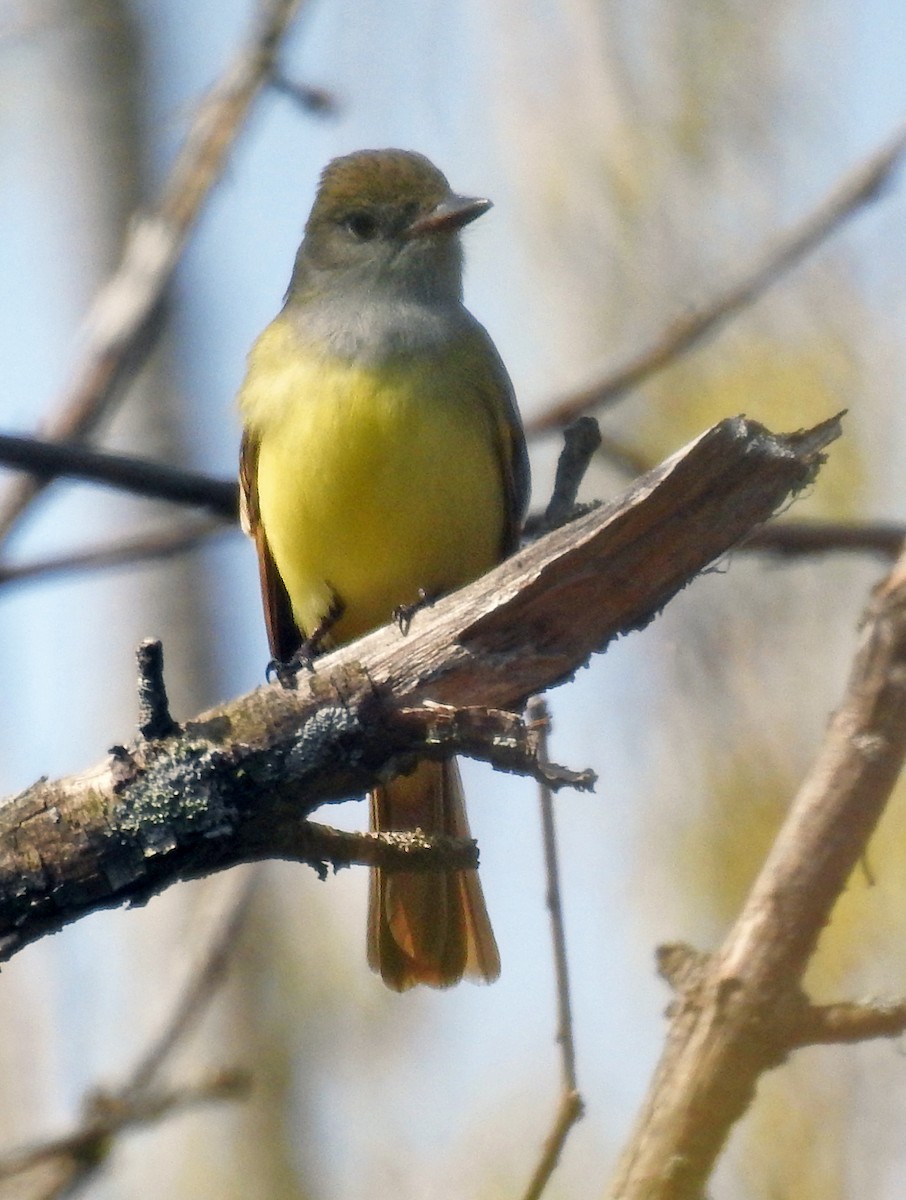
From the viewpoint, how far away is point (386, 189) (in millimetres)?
5086

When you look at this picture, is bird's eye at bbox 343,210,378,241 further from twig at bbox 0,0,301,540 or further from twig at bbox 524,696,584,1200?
twig at bbox 524,696,584,1200

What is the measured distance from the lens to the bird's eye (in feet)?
16.8

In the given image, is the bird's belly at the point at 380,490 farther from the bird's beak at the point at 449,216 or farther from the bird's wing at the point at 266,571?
the bird's beak at the point at 449,216

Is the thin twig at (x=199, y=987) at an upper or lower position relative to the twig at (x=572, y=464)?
lower

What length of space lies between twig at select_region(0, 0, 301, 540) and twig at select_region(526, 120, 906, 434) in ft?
3.80

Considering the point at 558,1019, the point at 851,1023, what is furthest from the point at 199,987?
the point at 851,1023

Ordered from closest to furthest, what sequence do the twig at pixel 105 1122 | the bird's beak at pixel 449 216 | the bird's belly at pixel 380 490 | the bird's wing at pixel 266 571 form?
the twig at pixel 105 1122 < the bird's belly at pixel 380 490 < the bird's wing at pixel 266 571 < the bird's beak at pixel 449 216

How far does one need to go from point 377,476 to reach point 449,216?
44.3 inches

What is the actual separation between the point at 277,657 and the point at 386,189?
149 centimetres

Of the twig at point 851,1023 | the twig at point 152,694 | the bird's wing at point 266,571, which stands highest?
the bird's wing at point 266,571

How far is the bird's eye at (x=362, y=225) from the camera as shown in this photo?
511 centimetres

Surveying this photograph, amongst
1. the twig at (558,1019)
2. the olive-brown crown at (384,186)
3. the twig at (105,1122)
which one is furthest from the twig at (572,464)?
the olive-brown crown at (384,186)

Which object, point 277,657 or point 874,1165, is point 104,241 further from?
point 874,1165

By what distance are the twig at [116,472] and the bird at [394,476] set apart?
0.26 m
